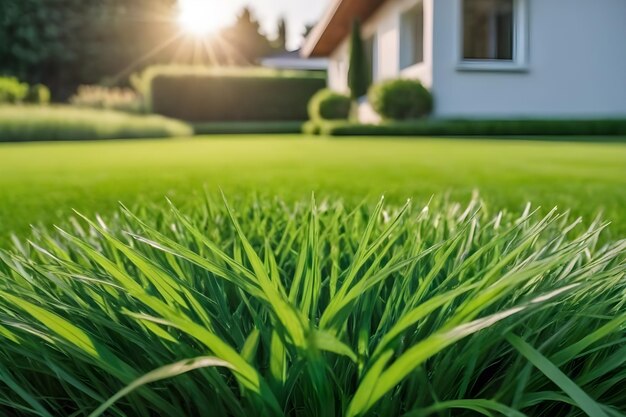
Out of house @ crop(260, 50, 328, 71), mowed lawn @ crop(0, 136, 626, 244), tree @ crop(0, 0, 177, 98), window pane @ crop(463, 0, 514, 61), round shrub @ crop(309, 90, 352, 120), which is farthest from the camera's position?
house @ crop(260, 50, 328, 71)

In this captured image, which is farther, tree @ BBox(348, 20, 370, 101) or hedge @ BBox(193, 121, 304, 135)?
hedge @ BBox(193, 121, 304, 135)

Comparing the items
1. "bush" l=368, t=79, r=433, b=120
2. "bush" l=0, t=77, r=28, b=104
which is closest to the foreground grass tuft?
"bush" l=368, t=79, r=433, b=120

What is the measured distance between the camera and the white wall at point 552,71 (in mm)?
11320

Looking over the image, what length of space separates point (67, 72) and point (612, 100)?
91.5ft

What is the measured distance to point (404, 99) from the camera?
1109cm

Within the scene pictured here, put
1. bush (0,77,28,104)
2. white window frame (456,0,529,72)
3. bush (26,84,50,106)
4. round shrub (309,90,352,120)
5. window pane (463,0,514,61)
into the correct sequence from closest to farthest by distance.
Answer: white window frame (456,0,529,72) → window pane (463,0,514,61) → round shrub (309,90,352,120) → bush (0,77,28,104) → bush (26,84,50,106)

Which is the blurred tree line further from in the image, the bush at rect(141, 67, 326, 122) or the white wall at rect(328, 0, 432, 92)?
the white wall at rect(328, 0, 432, 92)

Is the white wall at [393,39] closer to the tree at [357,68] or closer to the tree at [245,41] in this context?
the tree at [357,68]

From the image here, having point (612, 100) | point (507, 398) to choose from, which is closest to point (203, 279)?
point (507, 398)

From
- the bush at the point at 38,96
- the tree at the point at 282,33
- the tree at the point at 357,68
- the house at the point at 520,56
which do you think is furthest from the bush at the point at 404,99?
the tree at the point at 282,33

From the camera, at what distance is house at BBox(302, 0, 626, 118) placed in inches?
445

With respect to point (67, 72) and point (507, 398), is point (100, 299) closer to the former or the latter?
point (507, 398)

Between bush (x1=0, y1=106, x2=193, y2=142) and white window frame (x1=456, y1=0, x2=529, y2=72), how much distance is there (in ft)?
20.3

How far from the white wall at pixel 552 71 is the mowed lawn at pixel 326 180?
5.30 metres
